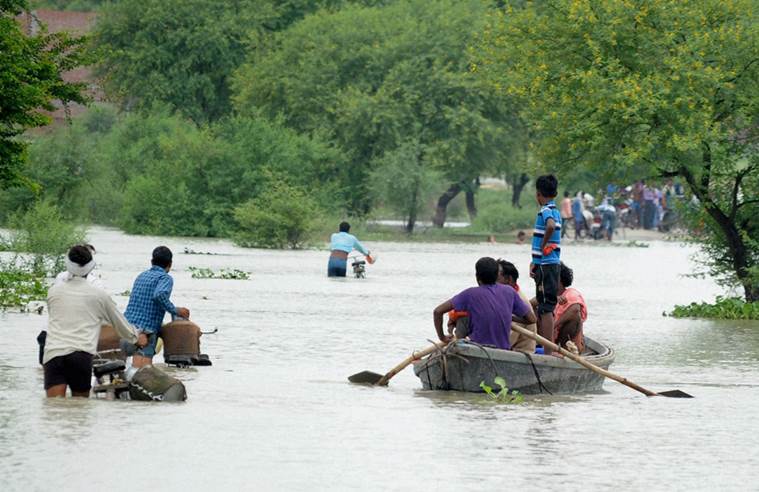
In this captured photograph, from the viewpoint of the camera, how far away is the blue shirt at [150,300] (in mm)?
18438

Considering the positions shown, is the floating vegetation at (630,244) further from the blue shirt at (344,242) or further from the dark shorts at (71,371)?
the dark shorts at (71,371)

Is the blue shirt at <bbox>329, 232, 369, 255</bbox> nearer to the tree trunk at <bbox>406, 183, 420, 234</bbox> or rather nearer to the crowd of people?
the crowd of people

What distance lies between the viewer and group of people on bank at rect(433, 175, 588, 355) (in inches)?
690

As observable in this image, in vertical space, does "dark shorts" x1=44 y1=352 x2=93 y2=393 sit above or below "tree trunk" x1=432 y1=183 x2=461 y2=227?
below

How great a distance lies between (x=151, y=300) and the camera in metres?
18.5

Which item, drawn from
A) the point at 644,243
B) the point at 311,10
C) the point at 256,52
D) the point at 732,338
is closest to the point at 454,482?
the point at 732,338

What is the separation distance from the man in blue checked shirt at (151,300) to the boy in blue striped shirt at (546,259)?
12.3 ft

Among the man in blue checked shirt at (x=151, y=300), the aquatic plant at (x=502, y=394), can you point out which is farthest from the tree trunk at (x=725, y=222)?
the man in blue checked shirt at (x=151, y=300)

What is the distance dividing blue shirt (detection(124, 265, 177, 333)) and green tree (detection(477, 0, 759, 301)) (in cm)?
1259

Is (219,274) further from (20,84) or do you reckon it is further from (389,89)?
(389,89)

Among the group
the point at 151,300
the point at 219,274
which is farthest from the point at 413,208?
the point at 151,300

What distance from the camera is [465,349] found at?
17.4m

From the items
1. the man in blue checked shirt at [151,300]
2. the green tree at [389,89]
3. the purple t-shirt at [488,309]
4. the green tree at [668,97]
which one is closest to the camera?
the purple t-shirt at [488,309]

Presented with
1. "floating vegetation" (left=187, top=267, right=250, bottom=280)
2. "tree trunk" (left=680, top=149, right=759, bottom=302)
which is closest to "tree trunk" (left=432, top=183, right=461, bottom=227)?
"floating vegetation" (left=187, top=267, right=250, bottom=280)
